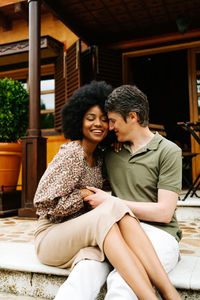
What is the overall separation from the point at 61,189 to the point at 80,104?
2.00 feet

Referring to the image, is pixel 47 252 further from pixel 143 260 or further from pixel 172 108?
pixel 172 108

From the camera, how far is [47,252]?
173 centimetres

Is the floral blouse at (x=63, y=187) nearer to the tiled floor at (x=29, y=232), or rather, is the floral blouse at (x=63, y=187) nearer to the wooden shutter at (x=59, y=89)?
the tiled floor at (x=29, y=232)

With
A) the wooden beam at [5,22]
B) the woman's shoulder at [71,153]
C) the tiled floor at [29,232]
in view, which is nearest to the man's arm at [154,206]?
the woman's shoulder at [71,153]

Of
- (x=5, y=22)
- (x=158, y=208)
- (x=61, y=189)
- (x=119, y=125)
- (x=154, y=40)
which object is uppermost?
(x=5, y=22)

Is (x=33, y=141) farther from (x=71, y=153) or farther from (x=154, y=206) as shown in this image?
(x=154, y=206)

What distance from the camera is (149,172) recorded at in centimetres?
181

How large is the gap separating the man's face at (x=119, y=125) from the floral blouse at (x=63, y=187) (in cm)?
26

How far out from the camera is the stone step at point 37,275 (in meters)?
1.70

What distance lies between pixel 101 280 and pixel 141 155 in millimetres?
740

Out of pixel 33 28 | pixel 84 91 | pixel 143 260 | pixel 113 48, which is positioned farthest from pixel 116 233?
pixel 113 48

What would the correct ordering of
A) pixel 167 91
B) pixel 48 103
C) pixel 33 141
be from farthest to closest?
1. pixel 167 91
2. pixel 48 103
3. pixel 33 141

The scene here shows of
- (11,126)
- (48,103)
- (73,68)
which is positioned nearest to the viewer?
(11,126)

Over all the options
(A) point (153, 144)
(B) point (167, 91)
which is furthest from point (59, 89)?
(A) point (153, 144)
